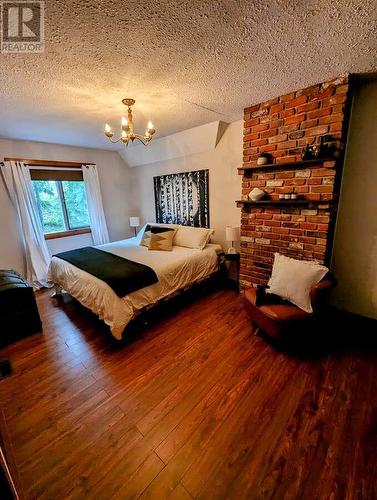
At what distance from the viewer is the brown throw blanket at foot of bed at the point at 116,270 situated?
217 cm

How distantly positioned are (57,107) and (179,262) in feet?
7.10

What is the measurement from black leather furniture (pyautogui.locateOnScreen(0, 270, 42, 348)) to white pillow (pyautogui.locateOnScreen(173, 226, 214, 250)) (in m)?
2.03

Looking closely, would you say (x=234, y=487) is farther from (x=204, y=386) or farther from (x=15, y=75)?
(x=15, y=75)

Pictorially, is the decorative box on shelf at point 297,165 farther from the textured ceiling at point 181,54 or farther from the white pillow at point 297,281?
the white pillow at point 297,281

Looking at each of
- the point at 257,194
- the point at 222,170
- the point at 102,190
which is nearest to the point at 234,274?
the point at 257,194

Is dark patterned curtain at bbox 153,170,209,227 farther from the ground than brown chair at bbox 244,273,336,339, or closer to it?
farther from the ground

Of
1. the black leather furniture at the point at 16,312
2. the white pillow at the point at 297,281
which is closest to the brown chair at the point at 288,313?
the white pillow at the point at 297,281

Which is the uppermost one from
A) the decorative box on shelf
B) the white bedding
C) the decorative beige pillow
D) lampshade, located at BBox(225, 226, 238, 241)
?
the decorative box on shelf

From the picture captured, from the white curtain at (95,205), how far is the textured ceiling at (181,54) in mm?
1574

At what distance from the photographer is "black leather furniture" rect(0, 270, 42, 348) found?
2225mm

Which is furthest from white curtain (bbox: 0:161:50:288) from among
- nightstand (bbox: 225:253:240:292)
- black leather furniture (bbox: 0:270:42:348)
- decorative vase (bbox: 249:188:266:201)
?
decorative vase (bbox: 249:188:266:201)

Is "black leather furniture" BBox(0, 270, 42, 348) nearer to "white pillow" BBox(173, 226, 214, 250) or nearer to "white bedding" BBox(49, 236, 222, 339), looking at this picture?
"white bedding" BBox(49, 236, 222, 339)

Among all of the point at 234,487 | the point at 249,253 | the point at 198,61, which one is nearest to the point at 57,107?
the point at 198,61

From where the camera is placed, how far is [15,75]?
1648 millimetres
